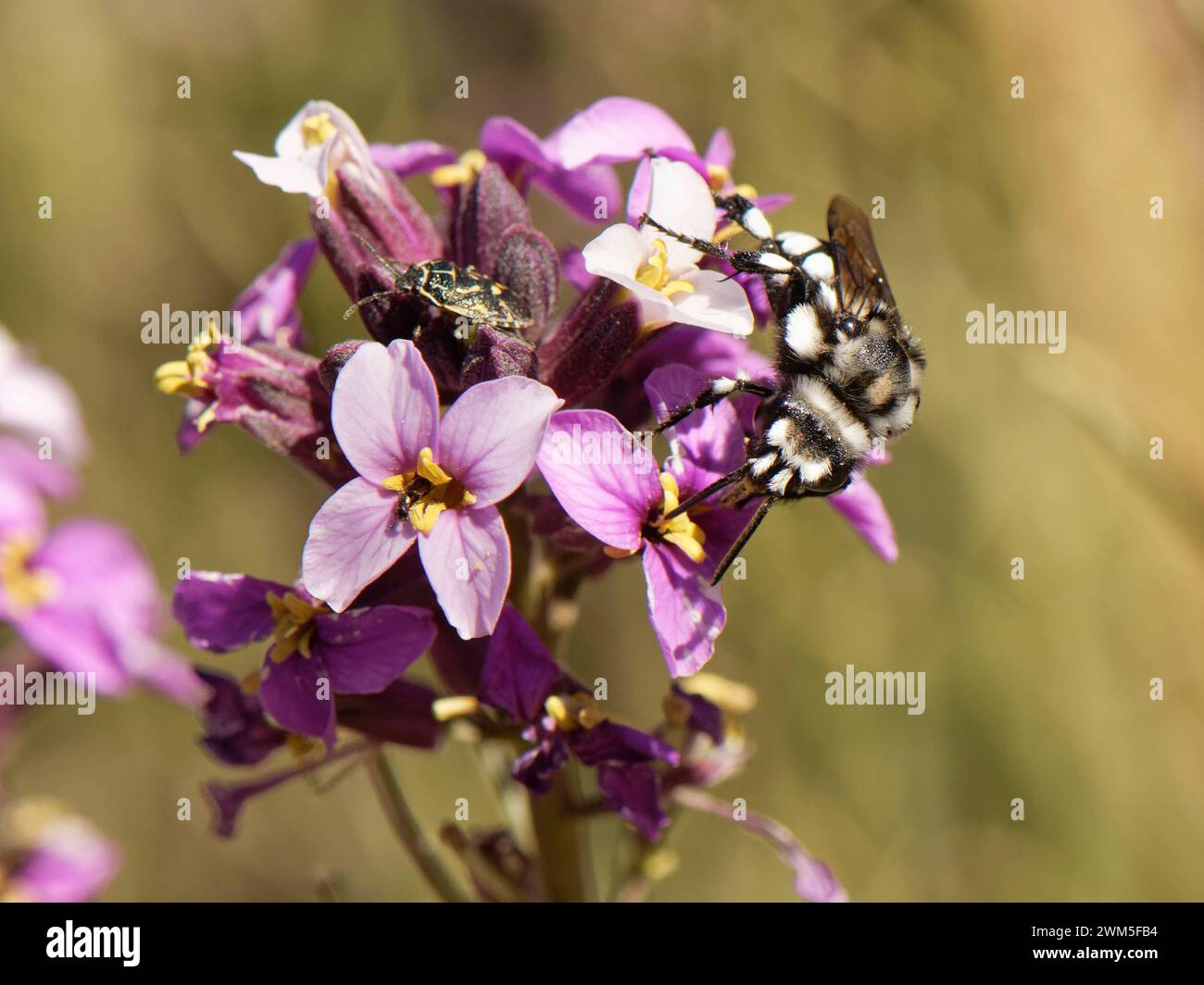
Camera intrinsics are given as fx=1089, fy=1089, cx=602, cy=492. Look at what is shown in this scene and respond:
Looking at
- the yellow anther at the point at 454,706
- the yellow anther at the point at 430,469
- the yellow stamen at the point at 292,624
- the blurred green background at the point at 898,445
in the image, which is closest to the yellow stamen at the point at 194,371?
the yellow stamen at the point at 292,624

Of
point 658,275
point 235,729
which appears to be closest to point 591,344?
point 658,275

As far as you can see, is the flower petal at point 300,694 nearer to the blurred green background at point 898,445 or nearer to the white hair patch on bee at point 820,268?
the white hair patch on bee at point 820,268

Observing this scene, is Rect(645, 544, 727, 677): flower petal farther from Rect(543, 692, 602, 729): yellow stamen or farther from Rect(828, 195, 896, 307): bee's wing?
Rect(828, 195, 896, 307): bee's wing

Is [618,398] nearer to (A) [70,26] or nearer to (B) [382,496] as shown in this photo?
(B) [382,496]

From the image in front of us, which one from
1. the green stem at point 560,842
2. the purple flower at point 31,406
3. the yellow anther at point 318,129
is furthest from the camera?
the purple flower at point 31,406

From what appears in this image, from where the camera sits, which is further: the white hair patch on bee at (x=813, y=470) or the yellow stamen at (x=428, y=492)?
the white hair patch on bee at (x=813, y=470)

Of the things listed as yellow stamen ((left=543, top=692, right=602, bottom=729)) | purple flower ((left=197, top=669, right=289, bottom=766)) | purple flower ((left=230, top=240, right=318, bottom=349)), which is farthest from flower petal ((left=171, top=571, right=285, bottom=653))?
purple flower ((left=230, top=240, right=318, bottom=349))
